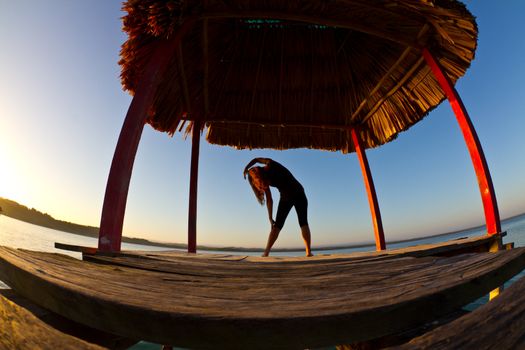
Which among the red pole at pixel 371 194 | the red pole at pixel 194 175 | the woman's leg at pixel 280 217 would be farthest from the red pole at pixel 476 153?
the red pole at pixel 194 175

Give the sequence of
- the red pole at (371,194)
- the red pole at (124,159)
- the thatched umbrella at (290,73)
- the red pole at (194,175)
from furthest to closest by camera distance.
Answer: the red pole at (371,194), the red pole at (194,175), the thatched umbrella at (290,73), the red pole at (124,159)

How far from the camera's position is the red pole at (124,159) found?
6.23 ft

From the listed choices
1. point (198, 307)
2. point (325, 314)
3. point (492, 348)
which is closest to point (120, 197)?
point (198, 307)

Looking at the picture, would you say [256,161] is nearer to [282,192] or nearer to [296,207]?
[282,192]

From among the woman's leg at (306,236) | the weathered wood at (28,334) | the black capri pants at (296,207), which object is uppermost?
the black capri pants at (296,207)

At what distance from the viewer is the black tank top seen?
3.62 meters

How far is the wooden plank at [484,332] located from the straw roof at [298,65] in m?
2.82

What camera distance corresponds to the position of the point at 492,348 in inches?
15.0

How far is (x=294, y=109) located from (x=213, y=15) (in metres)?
2.09

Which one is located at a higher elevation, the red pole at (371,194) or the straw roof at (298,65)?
the straw roof at (298,65)

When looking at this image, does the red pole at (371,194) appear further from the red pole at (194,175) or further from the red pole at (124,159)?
the red pole at (124,159)

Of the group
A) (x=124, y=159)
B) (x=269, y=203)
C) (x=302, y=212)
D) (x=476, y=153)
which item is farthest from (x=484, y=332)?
(x=269, y=203)

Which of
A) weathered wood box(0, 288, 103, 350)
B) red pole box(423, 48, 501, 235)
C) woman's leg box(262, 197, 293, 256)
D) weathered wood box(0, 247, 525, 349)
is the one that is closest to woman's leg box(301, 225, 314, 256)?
woman's leg box(262, 197, 293, 256)

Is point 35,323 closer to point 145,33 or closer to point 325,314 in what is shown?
point 325,314
